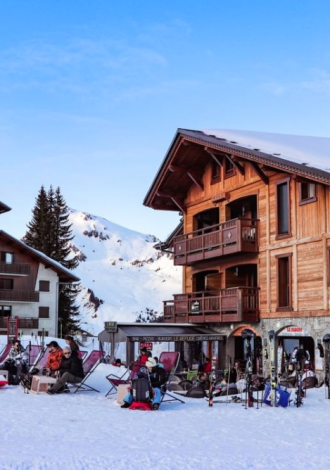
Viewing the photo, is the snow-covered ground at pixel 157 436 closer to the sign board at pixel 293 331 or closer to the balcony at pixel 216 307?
the sign board at pixel 293 331

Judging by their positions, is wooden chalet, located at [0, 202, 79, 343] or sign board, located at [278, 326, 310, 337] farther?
wooden chalet, located at [0, 202, 79, 343]

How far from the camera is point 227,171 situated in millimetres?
26688

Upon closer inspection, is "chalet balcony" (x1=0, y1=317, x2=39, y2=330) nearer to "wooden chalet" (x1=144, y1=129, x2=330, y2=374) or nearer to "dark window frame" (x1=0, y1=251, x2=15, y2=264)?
"dark window frame" (x1=0, y1=251, x2=15, y2=264)

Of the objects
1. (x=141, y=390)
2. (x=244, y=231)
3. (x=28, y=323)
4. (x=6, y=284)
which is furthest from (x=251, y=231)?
(x=6, y=284)

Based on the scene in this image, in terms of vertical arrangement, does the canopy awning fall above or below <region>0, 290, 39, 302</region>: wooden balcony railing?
below

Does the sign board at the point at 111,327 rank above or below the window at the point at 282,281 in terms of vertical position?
below

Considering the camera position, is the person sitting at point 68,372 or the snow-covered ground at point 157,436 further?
the person sitting at point 68,372

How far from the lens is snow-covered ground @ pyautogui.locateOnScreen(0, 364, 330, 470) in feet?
25.2

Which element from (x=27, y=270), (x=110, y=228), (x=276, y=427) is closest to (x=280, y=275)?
(x=276, y=427)

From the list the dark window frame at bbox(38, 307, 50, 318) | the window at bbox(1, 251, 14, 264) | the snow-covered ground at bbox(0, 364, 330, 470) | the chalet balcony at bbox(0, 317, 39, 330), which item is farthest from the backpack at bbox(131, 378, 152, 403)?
the dark window frame at bbox(38, 307, 50, 318)

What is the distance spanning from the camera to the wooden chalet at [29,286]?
149 feet

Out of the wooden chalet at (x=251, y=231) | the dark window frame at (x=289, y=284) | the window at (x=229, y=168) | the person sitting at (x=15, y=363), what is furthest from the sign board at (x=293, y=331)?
the person sitting at (x=15, y=363)

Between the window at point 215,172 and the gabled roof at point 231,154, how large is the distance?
33cm

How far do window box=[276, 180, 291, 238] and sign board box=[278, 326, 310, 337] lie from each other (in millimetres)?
3026
